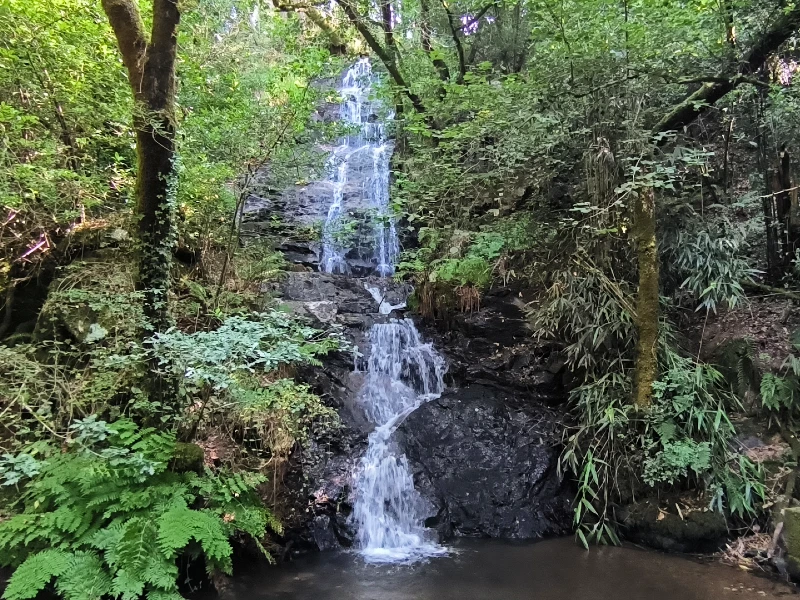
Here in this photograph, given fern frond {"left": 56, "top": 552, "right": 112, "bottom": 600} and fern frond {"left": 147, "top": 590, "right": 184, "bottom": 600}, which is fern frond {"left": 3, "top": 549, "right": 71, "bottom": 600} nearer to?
fern frond {"left": 56, "top": 552, "right": 112, "bottom": 600}

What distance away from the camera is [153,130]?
4301 millimetres

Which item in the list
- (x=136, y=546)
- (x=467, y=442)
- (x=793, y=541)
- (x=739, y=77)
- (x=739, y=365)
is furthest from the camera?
(x=467, y=442)

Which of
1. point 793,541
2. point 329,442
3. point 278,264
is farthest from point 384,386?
point 793,541

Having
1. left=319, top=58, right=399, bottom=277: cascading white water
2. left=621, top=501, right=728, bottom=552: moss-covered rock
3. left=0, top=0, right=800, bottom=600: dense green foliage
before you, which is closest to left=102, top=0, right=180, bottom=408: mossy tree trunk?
left=0, top=0, right=800, bottom=600: dense green foliage

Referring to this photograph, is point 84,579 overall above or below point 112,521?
below

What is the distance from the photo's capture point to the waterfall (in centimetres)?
586

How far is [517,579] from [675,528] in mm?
1845

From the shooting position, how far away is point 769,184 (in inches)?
269

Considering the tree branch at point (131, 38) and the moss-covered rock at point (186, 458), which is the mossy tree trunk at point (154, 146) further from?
the moss-covered rock at point (186, 458)

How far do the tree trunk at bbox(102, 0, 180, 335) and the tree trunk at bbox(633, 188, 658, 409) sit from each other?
16.3 ft

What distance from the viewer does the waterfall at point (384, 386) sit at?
5863 mm

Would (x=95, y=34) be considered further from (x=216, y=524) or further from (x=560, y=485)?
(x=560, y=485)

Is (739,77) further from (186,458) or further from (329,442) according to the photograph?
(186,458)

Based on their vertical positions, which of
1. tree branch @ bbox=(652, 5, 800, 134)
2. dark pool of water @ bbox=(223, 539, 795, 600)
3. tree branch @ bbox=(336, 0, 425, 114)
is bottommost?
dark pool of water @ bbox=(223, 539, 795, 600)
